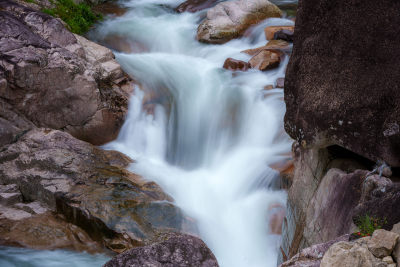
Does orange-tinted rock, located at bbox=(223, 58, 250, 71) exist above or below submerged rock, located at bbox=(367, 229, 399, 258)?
below

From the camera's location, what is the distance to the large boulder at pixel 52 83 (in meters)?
6.84

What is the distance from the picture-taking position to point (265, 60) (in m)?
9.59

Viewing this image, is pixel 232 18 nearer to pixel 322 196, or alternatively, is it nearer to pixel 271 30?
pixel 271 30

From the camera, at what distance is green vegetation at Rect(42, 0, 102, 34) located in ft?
36.6

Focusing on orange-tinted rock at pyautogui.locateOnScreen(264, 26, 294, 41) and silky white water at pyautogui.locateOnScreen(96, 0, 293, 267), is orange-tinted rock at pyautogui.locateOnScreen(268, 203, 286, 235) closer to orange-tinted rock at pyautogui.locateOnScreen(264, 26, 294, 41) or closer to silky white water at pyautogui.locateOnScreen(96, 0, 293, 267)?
silky white water at pyautogui.locateOnScreen(96, 0, 293, 267)

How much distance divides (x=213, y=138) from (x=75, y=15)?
627 centimetres

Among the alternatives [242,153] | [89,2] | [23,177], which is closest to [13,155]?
[23,177]

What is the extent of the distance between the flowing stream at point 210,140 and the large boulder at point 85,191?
408mm

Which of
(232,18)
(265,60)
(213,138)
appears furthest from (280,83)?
(232,18)

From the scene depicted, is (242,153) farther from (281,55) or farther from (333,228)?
(333,228)

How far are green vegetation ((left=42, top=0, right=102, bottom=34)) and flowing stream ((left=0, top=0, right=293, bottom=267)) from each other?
56 centimetres

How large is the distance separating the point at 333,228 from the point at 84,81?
5614 mm

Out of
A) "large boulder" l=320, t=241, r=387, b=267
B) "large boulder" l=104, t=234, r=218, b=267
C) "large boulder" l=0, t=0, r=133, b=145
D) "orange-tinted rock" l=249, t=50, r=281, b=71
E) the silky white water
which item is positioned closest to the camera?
"large boulder" l=320, t=241, r=387, b=267

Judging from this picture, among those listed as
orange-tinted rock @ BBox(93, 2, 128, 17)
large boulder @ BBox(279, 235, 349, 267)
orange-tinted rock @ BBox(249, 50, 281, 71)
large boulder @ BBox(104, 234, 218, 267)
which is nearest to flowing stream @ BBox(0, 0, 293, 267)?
orange-tinted rock @ BBox(249, 50, 281, 71)
